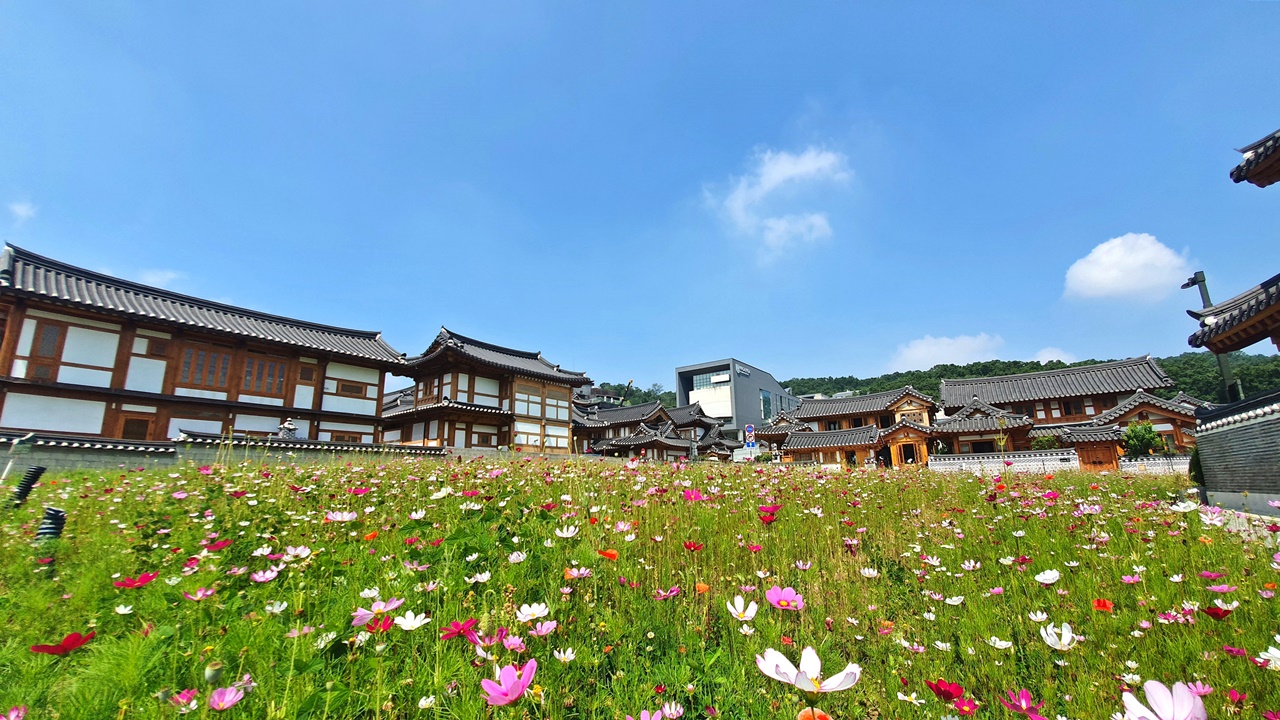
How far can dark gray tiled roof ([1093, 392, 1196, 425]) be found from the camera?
27.1 m

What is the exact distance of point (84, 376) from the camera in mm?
14461

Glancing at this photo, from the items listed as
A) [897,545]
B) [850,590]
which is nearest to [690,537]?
[850,590]

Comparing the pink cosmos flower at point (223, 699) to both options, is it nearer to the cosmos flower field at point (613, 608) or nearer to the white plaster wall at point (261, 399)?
the cosmos flower field at point (613, 608)

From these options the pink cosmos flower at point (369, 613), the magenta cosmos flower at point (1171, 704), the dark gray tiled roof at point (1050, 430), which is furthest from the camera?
the dark gray tiled roof at point (1050, 430)

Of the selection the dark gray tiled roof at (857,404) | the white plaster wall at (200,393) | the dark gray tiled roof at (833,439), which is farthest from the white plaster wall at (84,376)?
the dark gray tiled roof at (857,404)

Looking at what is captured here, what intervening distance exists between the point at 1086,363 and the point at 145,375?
94938 millimetres

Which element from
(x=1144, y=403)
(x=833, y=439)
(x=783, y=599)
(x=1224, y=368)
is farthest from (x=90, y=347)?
(x=1144, y=403)

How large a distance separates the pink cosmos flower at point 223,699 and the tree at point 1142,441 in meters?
34.1

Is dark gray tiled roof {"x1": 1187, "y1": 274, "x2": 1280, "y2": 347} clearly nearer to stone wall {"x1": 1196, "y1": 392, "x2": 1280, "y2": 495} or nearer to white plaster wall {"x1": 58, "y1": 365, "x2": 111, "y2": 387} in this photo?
stone wall {"x1": 1196, "y1": 392, "x2": 1280, "y2": 495}

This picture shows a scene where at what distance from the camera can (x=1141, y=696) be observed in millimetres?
2059

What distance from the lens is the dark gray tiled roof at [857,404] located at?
37656 millimetres

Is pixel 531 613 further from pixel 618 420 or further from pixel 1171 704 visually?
pixel 618 420

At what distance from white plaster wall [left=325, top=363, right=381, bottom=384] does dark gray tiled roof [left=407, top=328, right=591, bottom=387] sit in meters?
2.71

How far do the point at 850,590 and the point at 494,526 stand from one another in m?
2.36
